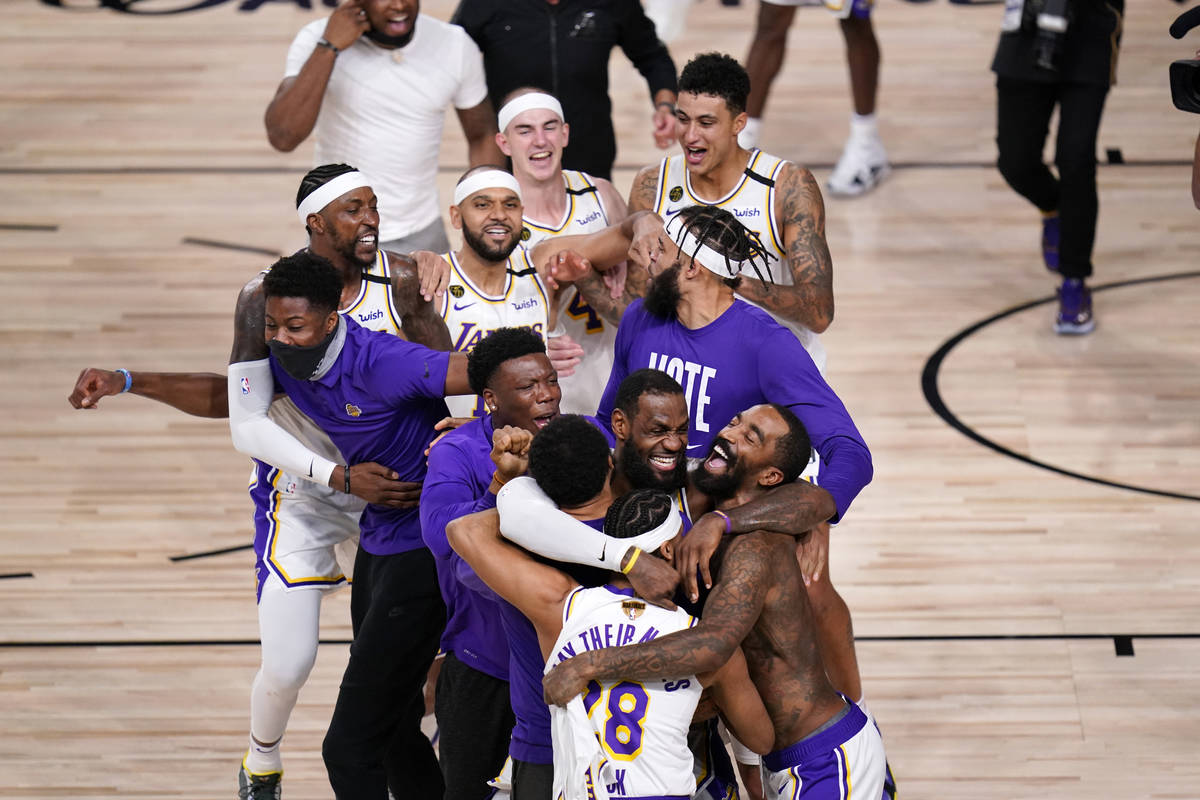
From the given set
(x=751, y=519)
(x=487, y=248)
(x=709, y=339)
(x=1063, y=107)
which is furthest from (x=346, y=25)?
(x=1063, y=107)

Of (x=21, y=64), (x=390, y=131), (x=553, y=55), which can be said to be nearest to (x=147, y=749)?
(x=390, y=131)

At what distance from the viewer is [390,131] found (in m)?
5.76

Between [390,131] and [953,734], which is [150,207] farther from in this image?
[953,734]

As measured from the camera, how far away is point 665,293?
13.5 ft

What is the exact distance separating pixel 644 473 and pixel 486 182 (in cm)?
149

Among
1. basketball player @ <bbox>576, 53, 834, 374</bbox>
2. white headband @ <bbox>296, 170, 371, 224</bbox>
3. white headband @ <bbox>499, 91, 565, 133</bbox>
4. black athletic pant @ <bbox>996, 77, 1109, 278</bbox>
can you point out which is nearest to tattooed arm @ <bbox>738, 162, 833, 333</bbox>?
basketball player @ <bbox>576, 53, 834, 374</bbox>

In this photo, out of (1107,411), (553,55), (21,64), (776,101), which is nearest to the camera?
(553,55)

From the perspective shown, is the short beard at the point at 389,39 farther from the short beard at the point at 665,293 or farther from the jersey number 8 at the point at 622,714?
the jersey number 8 at the point at 622,714

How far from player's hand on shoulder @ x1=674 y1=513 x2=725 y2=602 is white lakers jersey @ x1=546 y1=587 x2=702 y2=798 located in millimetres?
114

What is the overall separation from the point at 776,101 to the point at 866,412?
12.8 ft

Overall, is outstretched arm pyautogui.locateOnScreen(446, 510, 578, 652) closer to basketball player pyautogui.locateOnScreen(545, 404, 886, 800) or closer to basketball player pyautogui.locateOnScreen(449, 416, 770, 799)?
basketball player pyautogui.locateOnScreen(449, 416, 770, 799)

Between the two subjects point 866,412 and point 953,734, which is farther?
point 866,412

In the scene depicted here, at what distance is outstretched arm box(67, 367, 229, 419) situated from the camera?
4.24 m

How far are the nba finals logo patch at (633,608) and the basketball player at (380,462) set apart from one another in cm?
109
